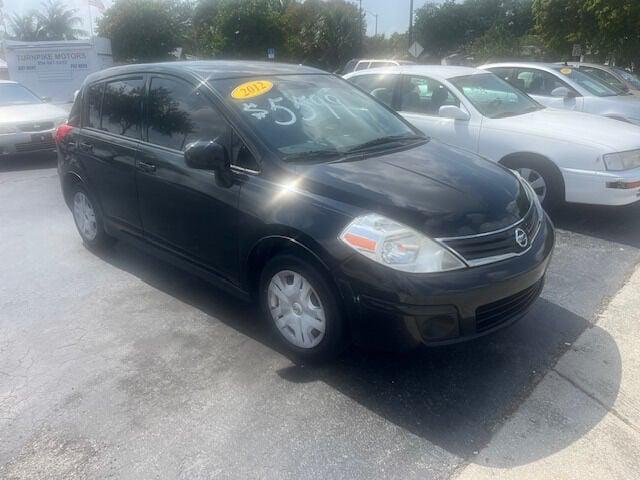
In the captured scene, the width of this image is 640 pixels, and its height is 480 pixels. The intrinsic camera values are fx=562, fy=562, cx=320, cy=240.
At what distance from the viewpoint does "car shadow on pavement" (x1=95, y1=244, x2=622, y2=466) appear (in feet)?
9.12

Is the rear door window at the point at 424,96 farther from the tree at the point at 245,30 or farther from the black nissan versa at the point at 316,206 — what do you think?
the tree at the point at 245,30

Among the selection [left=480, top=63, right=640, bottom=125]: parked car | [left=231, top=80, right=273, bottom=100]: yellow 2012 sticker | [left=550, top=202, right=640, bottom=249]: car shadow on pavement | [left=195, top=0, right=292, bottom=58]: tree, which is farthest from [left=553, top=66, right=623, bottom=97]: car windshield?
[left=195, top=0, right=292, bottom=58]: tree

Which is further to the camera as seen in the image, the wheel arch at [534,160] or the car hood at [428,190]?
the wheel arch at [534,160]

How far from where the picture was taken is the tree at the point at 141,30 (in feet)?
135

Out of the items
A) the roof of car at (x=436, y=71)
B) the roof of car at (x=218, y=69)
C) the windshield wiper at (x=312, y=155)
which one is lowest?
the windshield wiper at (x=312, y=155)

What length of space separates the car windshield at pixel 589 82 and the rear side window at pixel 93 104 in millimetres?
6914

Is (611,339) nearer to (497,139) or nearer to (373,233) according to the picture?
(373,233)

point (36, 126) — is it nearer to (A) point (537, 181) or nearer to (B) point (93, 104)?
(B) point (93, 104)

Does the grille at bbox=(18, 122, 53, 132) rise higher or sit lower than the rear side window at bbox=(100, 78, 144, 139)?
lower

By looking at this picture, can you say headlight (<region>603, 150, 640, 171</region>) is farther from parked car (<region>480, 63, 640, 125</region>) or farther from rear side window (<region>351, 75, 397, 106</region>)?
parked car (<region>480, 63, 640, 125</region>)

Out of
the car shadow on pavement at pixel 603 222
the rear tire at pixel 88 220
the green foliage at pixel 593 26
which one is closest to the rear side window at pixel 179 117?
the rear tire at pixel 88 220

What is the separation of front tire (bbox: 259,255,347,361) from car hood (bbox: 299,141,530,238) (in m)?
0.46

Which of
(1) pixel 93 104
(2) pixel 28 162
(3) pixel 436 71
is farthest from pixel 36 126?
(3) pixel 436 71

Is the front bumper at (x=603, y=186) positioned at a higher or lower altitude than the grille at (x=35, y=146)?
higher
